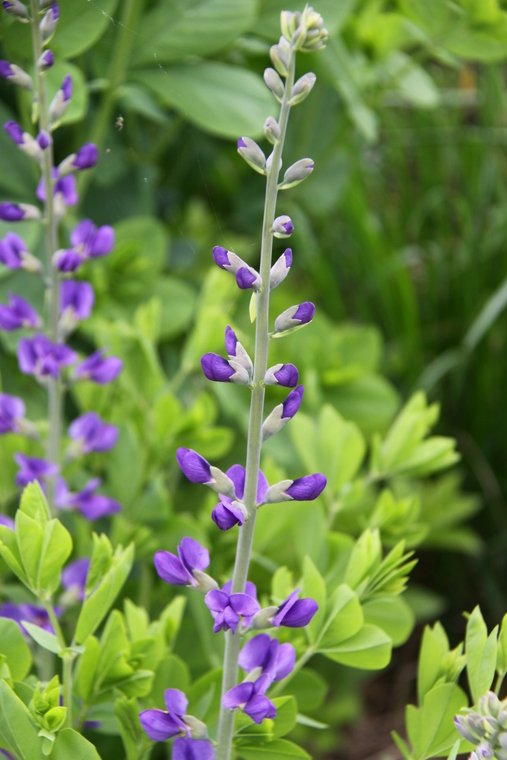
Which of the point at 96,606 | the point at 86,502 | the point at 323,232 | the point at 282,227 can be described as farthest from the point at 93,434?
the point at 323,232

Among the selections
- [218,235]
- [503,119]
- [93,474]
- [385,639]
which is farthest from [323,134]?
[385,639]

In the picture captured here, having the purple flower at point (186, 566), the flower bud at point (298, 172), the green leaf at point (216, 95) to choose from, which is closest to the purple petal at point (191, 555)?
the purple flower at point (186, 566)

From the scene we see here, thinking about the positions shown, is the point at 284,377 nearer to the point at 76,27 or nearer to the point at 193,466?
the point at 193,466

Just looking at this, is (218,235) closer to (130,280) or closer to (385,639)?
(130,280)

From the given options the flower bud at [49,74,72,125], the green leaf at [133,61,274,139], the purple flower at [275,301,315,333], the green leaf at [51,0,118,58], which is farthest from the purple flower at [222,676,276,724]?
the green leaf at [133,61,274,139]

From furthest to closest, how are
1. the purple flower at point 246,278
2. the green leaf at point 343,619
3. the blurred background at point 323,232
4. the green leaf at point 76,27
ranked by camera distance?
the blurred background at point 323,232 → the green leaf at point 76,27 → the green leaf at point 343,619 → the purple flower at point 246,278

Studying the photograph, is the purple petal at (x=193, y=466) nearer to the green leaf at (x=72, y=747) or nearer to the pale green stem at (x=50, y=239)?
the green leaf at (x=72, y=747)
